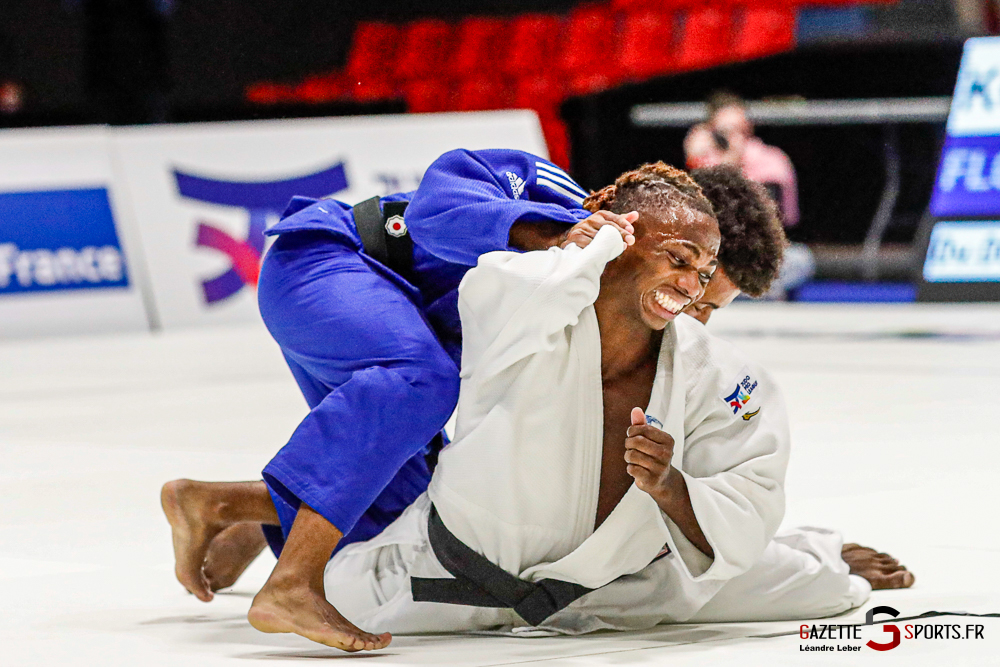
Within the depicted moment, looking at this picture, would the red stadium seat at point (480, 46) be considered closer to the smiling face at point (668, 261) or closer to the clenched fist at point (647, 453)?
the smiling face at point (668, 261)

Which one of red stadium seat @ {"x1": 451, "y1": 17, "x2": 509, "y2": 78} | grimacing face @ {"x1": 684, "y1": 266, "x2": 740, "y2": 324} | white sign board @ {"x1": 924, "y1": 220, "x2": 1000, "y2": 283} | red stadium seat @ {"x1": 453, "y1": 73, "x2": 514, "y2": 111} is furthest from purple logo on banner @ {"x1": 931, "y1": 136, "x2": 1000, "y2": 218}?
red stadium seat @ {"x1": 451, "y1": 17, "x2": 509, "y2": 78}

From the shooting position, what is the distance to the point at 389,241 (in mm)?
2395

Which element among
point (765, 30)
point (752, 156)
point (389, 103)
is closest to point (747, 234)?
point (752, 156)

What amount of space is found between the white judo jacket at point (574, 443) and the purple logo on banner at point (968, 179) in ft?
20.3

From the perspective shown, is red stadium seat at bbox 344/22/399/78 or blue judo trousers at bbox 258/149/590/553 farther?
red stadium seat at bbox 344/22/399/78

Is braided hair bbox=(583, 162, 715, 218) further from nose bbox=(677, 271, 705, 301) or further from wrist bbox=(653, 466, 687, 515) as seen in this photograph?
wrist bbox=(653, 466, 687, 515)

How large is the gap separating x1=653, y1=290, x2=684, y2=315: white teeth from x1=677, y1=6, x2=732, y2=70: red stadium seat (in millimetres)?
10903

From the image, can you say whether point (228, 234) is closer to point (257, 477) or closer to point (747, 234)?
point (257, 477)

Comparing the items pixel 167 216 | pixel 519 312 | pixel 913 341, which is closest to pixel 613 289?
pixel 519 312

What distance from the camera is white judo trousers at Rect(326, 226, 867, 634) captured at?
6.36ft

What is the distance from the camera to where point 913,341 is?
6.71 meters

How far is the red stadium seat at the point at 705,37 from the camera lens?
41.1ft

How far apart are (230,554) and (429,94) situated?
13.2 meters

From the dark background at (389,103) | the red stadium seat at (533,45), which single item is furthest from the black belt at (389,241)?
the red stadium seat at (533,45)
